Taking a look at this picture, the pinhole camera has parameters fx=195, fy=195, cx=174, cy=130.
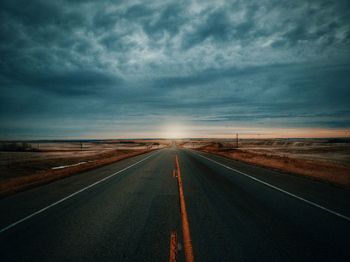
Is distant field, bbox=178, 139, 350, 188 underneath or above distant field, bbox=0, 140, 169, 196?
above

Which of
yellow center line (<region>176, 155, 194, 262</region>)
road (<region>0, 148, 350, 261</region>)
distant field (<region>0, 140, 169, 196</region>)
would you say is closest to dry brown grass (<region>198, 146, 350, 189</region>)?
road (<region>0, 148, 350, 261</region>)

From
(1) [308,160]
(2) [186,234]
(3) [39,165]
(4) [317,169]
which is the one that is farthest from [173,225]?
(1) [308,160]

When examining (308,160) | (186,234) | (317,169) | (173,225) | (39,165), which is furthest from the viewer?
(308,160)

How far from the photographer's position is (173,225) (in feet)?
16.3

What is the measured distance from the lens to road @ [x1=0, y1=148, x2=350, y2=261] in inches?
147

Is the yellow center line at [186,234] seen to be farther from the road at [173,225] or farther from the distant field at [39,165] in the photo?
the distant field at [39,165]

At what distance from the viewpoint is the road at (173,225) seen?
374 cm

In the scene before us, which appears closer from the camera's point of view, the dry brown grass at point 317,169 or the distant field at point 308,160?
the dry brown grass at point 317,169

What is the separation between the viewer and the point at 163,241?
416 cm

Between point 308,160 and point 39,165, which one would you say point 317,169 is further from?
point 39,165

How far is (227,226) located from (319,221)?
2.53 meters

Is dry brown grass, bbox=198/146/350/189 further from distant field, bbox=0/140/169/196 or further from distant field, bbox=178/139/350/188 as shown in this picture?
distant field, bbox=0/140/169/196

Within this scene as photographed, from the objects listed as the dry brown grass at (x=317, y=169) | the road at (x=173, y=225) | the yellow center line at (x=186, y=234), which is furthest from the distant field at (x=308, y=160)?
the yellow center line at (x=186, y=234)

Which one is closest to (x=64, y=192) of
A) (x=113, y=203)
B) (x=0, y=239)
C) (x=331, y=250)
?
(x=113, y=203)
